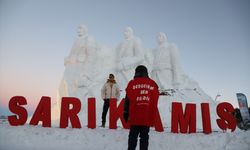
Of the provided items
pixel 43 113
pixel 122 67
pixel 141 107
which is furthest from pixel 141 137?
pixel 122 67

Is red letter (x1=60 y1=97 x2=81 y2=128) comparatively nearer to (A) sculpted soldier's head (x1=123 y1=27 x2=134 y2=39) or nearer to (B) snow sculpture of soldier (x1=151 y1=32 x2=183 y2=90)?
(A) sculpted soldier's head (x1=123 y1=27 x2=134 y2=39)

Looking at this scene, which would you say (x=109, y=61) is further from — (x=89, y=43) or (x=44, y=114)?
(x=44, y=114)

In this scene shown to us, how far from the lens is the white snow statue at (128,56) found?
66.7ft

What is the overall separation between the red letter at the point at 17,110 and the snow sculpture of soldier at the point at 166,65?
1186 centimetres

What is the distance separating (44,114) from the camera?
10.3 meters

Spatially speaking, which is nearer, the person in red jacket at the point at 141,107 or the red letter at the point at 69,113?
the person in red jacket at the point at 141,107

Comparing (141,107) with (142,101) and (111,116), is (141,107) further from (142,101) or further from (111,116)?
(111,116)

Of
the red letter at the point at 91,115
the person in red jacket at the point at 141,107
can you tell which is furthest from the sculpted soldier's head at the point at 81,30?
the person in red jacket at the point at 141,107

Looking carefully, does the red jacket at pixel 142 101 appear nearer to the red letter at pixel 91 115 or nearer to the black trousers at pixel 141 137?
the black trousers at pixel 141 137

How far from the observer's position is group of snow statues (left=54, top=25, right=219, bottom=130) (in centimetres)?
2019

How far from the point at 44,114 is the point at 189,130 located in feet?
14.1

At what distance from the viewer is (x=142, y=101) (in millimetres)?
5672

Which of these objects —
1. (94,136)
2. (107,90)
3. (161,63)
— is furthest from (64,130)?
(161,63)

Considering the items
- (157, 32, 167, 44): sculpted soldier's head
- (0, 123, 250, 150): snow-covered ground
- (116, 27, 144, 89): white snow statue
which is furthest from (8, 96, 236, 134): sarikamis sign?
(157, 32, 167, 44): sculpted soldier's head
